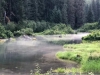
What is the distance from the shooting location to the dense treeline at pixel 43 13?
84.8 m

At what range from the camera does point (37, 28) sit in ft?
285

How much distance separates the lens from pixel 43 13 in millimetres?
106625

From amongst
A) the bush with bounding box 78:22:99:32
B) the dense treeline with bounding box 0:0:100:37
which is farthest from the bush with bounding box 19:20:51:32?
the bush with bounding box 78:22:99:32

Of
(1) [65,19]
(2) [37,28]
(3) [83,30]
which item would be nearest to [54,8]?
(1) [65,19]

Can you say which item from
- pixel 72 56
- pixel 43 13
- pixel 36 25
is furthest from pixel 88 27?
pixel 72 56

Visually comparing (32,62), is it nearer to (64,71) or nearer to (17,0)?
(64,71)

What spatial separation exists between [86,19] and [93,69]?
100 meters

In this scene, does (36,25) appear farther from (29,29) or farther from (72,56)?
(72,56)

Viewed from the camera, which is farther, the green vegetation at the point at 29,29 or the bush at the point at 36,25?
the bush at the point at 36,25

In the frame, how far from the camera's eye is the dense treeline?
84812mm

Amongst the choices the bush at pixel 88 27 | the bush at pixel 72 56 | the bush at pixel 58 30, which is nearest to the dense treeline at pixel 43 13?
the bush at pixel 58 30

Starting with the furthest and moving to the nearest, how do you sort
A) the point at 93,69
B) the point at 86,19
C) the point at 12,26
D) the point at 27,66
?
the point at 86,19 < the point at 12,26 < the point at 27,66 < the point at 93,69

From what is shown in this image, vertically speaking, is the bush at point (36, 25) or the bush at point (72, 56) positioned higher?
the bush at point (72, 56)

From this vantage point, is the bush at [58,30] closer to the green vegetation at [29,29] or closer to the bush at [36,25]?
the green vegetation at [29,29]
